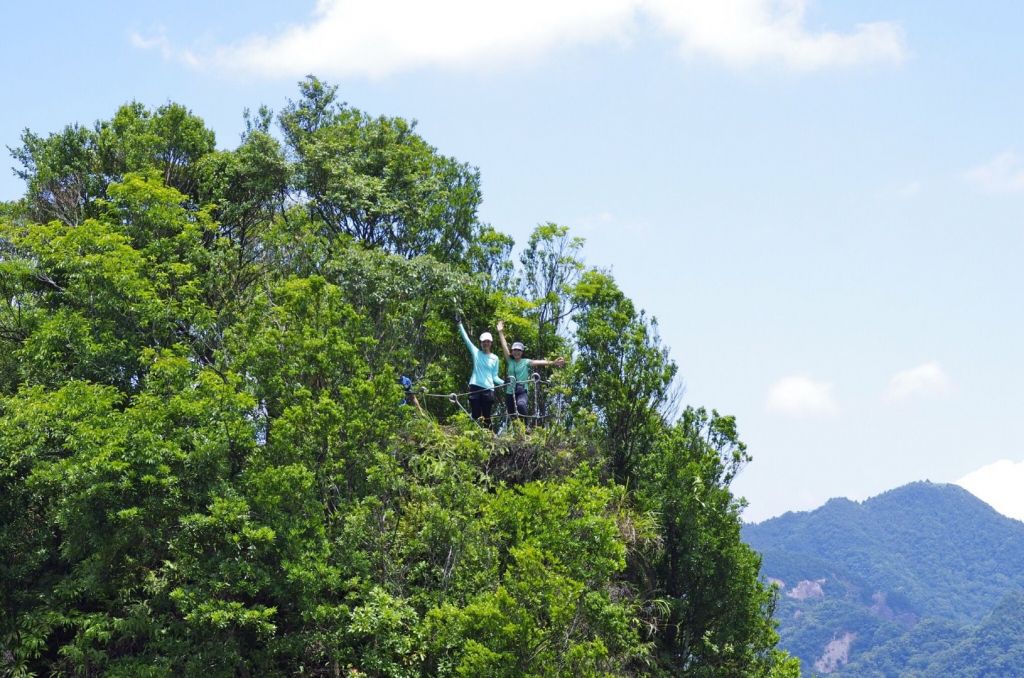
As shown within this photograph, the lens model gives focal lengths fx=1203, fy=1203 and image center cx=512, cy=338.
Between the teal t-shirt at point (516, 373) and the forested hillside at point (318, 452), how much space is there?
3.12 ft

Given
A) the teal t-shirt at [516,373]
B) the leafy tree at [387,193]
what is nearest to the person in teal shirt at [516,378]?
the teal t-shirt at [516,373]

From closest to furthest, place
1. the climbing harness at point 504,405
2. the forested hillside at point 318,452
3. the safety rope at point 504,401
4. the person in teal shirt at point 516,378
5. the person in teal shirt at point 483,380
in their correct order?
the forested hillside at point 318,452
the person in teal shirt at point 483,380
the person in teal shirt at point 516,378
the safety rope at point 504,401
the climbing harness at point 504,405

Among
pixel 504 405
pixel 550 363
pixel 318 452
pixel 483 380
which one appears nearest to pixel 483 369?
pixel 483 380

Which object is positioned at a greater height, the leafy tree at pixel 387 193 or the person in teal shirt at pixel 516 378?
the leafy tree at pixel 387 193

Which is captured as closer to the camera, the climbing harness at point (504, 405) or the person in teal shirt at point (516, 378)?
the person in teal shirt at point (516, 378)

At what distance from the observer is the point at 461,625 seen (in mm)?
17594

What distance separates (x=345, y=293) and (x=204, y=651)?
7.42m

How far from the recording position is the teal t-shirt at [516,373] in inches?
879

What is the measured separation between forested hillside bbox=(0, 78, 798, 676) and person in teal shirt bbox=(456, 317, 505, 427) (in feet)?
2.18

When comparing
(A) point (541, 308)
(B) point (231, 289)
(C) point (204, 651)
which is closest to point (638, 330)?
(A) point (541, 308)

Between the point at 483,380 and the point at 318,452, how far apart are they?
4008 mm

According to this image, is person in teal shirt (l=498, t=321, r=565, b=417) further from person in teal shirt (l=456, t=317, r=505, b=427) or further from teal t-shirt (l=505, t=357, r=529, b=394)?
person in teal shirt (l=456, t=317, r=505, b=427)

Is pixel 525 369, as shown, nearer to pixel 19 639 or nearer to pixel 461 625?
pixel 461 625

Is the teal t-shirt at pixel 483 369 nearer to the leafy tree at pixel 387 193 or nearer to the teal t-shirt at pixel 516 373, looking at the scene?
the teal t-shirt at pixel 516 373
